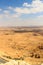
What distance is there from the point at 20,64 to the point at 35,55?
13.1m

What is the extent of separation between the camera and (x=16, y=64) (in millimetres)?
10570

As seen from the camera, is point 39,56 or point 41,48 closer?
point 39,56

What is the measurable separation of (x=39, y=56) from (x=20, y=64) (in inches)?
511

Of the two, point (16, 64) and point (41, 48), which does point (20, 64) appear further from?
point (41, 48)

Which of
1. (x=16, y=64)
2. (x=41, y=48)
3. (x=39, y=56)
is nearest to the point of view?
(x=16, y=64)

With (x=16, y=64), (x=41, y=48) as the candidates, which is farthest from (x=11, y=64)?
(x=41, y=48)

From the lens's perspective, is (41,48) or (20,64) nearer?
(20,64)

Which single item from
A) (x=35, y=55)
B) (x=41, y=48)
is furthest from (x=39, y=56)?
(x=41, y=48)

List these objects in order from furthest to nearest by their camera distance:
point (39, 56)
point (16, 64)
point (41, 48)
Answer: point (41, 48) → point (39, 56) → point (16, 64)

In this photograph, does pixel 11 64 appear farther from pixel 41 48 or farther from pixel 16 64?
pixel 41 48

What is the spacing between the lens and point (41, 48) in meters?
29.0

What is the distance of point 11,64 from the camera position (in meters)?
10.6

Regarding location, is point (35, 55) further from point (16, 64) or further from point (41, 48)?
point (16, 64)

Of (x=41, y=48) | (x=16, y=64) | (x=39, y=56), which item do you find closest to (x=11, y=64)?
(x=16, y=64)
